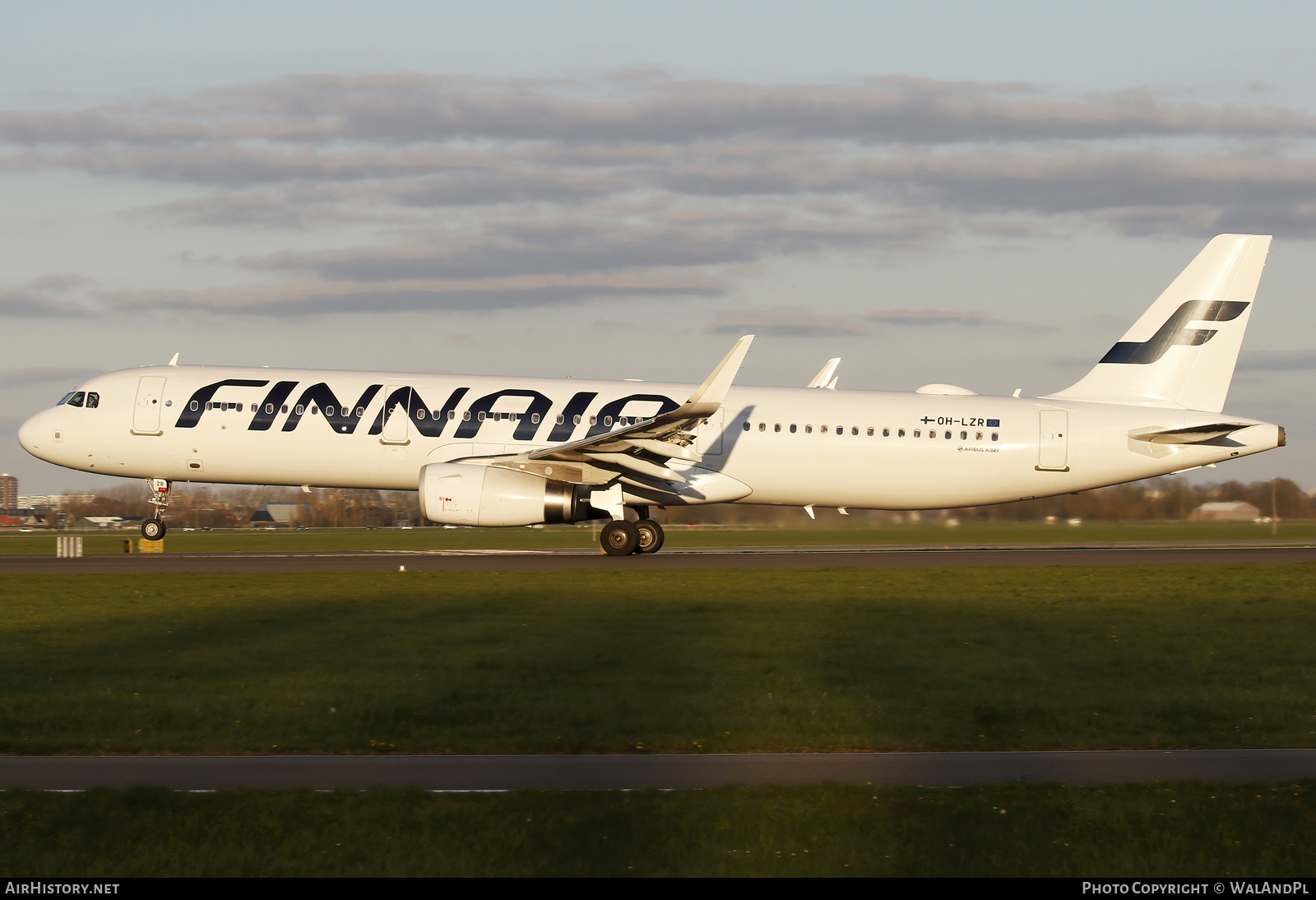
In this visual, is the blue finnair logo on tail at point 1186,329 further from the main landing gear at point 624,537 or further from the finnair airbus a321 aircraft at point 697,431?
the main landing gear at point 624,537

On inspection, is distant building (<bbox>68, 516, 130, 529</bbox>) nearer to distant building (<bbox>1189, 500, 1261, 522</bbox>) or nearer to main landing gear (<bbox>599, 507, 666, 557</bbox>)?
main landing gear (<bbox>599, 507, 666, 557</bbox>)

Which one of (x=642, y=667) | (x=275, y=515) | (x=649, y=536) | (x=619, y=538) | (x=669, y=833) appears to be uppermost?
(x=275, y=515)

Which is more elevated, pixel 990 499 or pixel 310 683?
pixel 990 499

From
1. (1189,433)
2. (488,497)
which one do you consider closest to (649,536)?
(488,497)

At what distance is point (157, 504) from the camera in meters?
32.1

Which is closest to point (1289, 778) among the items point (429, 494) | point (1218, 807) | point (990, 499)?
point (1218, 807)

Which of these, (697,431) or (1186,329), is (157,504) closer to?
(697,431)

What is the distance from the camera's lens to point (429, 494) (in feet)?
90.4

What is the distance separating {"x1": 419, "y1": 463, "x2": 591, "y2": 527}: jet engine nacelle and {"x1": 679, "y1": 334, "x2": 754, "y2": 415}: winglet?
3992 mm

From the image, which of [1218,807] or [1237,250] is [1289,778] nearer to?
[1218,807]

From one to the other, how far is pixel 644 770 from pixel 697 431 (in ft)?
71.2

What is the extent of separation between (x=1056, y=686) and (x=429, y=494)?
17.6 metres
